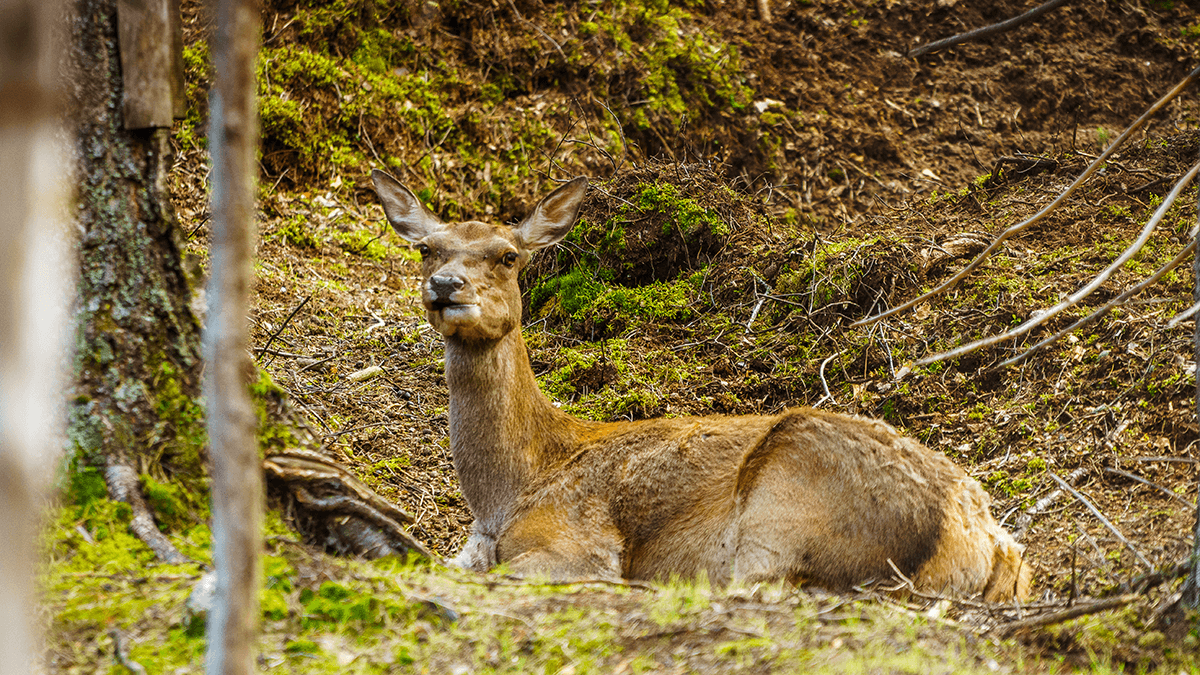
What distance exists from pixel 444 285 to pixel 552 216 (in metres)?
1.08

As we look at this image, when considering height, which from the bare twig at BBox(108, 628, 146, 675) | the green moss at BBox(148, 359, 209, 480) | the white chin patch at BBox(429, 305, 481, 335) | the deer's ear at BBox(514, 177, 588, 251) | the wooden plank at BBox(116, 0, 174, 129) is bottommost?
the bare twig at BBox(108, 628, 146, 675)

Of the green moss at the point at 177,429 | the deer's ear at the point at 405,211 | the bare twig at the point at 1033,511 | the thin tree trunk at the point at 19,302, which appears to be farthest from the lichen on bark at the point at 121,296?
the bare twig at the point at 1033,511

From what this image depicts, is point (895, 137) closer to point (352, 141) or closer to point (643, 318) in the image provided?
point (643, 318)

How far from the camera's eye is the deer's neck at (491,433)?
5.61 meters

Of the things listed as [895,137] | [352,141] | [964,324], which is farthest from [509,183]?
[964,324]

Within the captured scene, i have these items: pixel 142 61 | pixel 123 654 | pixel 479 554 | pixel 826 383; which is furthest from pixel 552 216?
pixel 123 654

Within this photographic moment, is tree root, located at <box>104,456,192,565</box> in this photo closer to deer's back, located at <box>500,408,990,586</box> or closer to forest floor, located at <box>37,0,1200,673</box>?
forest floor, located at <box>37,0,1200,673</box>

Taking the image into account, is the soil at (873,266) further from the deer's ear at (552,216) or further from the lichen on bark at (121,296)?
the lichen on bark at (121,296)

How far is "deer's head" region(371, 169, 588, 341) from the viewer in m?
5.39

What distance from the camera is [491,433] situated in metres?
5.63

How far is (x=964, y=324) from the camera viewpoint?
7066 mm

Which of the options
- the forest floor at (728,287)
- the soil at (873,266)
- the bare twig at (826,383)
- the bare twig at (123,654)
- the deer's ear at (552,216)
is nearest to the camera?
the bare twig at (123,654)

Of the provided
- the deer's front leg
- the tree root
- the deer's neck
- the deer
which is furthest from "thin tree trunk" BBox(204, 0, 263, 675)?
the deer's neck

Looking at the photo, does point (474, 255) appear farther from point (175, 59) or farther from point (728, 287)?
point (728, 287)
